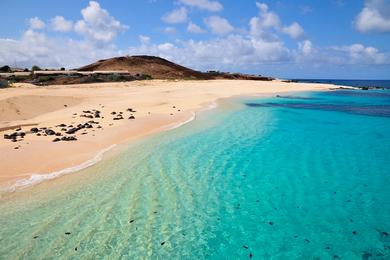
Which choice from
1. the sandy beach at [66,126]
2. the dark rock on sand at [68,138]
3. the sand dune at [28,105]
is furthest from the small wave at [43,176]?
the sand dune at [28,105]

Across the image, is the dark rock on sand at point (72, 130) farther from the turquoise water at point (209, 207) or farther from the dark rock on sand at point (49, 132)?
the turquoise water at point (209, 207)

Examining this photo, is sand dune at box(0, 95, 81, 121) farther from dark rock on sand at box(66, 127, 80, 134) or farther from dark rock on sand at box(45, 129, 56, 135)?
dark rock on sand at box(66, 127, 80, 134)

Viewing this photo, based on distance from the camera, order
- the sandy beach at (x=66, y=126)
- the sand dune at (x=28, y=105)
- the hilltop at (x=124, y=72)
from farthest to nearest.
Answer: the hilltop at (x=124, y=72)
the sand dune at (x=28, y=105)
the sandy beach at (x=66, y=126)

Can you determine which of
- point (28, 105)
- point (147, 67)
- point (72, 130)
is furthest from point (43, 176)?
point (147, 67)

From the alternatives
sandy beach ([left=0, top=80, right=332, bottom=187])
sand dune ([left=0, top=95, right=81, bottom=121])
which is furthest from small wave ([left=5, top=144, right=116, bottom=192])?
sand dune ([left=0, top=95, right=81, bottom=121])

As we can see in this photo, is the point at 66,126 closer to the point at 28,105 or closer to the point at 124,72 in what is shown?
the point at 28,105
